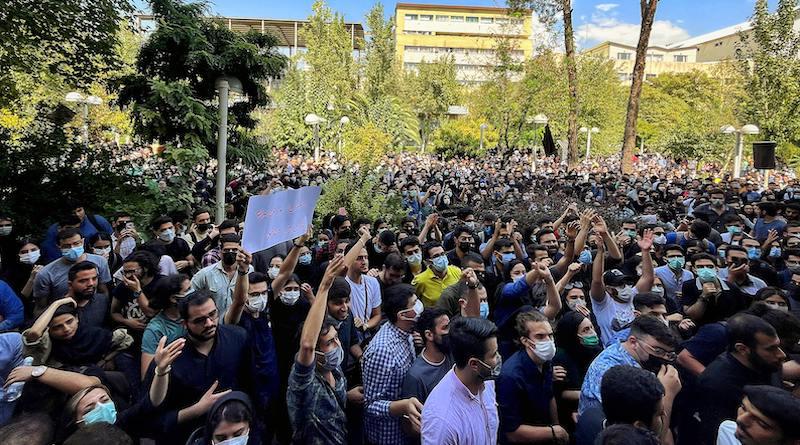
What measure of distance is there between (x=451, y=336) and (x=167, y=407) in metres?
1.65

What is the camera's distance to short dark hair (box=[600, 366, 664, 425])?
2484mm

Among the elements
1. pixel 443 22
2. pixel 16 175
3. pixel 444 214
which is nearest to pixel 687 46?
pixel 443 22

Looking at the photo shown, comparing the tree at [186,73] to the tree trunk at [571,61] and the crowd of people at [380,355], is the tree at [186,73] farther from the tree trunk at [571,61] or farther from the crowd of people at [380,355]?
the tree trunk at [571,61]

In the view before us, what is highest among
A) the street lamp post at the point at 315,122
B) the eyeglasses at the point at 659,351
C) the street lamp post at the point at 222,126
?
the street lamp post at the point at 315,122

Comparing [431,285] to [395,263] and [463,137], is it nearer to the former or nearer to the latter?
[395,263]

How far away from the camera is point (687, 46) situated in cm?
9650

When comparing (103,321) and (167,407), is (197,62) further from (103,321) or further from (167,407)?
(167,407)

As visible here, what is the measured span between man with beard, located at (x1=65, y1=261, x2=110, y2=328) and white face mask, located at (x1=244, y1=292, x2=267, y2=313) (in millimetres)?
1300

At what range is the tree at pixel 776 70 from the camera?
1772 cm

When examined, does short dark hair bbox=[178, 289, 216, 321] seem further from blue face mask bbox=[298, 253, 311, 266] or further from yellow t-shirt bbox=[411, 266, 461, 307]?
blue face mask bbox=[298, 253, 311, 266]

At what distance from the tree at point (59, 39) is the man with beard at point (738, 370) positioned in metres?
10.6

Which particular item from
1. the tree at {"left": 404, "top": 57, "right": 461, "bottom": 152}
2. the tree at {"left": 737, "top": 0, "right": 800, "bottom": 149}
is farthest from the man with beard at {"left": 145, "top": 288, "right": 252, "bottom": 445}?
the tree at {"left": 404, "top": 57, "right": 461, "bottom": 152}

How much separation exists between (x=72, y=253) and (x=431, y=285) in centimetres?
333

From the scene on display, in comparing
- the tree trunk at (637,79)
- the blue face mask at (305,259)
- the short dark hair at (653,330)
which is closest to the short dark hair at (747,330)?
the short dark hair at (653,330)
